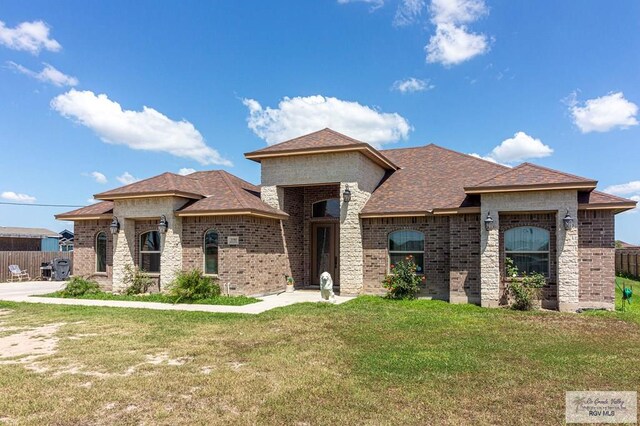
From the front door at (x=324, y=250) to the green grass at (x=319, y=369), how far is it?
21.9 ft

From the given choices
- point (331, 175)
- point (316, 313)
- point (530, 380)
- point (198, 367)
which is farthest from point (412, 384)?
point (331, 175)

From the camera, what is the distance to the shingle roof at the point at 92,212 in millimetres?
17062

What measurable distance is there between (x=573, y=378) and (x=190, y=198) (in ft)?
42.1

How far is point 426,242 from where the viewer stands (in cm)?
1456

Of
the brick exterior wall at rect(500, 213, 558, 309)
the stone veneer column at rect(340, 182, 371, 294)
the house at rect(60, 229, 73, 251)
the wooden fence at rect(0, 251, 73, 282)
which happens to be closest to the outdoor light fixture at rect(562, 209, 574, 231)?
the brick exterior wall at rect(500, 213, 558, 309)

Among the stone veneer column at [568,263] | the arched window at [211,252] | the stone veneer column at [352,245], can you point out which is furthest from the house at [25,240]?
the stone veneer column at [568,263]

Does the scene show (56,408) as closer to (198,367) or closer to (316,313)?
(198,367)

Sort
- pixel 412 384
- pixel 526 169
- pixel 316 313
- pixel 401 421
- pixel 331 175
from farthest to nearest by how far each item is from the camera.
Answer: pixel 331 175
pixel 526 169
pixel 316 313
pixel 412 384
pixel 401 421

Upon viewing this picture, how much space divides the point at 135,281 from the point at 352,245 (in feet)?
25.6

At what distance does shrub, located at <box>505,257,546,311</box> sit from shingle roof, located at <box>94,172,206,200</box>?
10656 mm

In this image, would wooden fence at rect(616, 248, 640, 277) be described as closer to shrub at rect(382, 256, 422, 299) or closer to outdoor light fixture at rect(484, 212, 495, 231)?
outdoor light fixture at rect(484, 212, 495, 231)

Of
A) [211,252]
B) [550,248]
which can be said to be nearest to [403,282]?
[550,248]

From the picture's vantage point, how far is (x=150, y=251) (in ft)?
52.8

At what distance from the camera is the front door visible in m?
17.7
